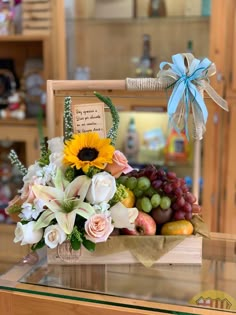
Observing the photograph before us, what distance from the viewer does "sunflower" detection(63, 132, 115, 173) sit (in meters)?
1.12

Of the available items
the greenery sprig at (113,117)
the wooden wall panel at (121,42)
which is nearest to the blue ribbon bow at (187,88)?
the greenery sprig at (113,117)

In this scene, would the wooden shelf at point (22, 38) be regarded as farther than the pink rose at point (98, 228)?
Yes

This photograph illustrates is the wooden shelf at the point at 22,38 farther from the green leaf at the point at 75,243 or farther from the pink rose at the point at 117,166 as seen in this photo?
the green leaf at the point at 75,243

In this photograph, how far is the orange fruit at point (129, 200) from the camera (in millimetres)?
1185

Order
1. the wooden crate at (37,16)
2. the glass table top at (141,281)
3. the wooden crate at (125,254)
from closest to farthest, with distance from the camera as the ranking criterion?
1. the glass table top at (141,281)
2. the wooden crate at (125,254)
3. the wooden crate at (37,16)

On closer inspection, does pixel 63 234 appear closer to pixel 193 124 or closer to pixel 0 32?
pixel 193 124

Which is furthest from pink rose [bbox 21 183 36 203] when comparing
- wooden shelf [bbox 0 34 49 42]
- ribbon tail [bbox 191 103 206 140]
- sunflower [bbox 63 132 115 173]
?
wooden shelf [bbox 0 34 49 42]

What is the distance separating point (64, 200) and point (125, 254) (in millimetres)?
199

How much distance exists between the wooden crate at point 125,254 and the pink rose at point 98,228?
2.5 inches

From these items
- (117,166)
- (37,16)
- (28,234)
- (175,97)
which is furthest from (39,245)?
(37,16)

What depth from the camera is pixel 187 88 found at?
1.18 m

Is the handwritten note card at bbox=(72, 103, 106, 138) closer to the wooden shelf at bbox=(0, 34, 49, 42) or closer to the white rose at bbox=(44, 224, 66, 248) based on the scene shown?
the white rose at bbox=(44, 224, 66, 248)

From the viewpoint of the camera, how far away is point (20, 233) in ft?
3.62

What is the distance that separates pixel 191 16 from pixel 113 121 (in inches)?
66.2
